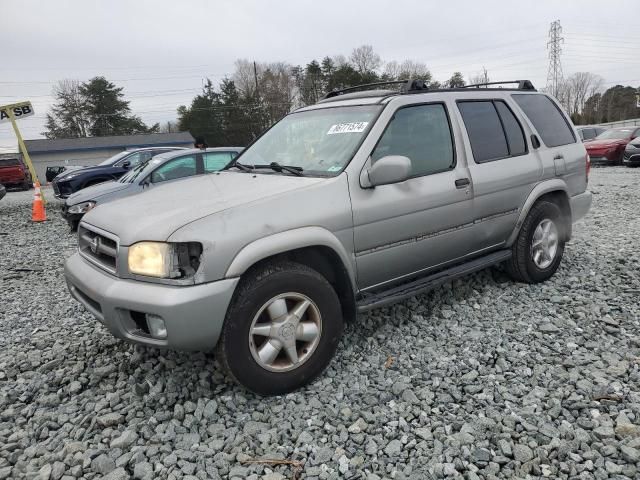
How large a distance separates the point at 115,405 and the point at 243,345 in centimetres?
96

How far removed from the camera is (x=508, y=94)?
4.20 m

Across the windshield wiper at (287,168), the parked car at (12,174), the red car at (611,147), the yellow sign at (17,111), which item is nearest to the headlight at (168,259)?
the windshield wiper at (287,168)

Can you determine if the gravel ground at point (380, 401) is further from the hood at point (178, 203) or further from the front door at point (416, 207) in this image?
the hood at point (178, 203)

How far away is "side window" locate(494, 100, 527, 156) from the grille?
3.32 meters

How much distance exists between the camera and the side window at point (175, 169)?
25.9ft

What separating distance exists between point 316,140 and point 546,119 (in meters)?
2.55

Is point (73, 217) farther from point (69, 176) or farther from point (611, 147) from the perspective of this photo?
point (611, 147)

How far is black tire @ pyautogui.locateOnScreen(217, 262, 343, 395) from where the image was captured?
2.48 m

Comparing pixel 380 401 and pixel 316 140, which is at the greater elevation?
pixel 316 140

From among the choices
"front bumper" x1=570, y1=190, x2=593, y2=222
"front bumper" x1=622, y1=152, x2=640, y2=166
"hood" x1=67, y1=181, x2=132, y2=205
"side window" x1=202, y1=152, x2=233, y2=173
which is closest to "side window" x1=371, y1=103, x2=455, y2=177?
"front bumper" x1=570, y1=190, x2=593, y2=222

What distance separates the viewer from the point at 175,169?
7984 millimetres

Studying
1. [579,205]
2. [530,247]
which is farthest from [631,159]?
[530,247]

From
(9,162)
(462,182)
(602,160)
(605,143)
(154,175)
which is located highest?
(9,162)

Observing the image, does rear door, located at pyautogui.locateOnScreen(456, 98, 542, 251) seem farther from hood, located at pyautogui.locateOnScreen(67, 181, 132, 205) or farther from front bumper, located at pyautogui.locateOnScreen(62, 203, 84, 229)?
front bumper, located at pyautogui.locateOnScreen(62, 203, 84, 229)
